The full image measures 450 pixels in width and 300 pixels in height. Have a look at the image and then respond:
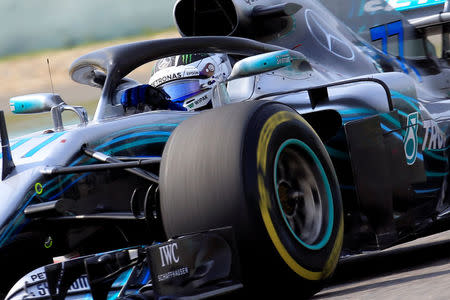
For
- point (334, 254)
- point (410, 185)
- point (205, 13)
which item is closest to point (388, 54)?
point (205, 13)

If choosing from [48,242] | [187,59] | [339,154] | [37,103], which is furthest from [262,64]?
[37,103]

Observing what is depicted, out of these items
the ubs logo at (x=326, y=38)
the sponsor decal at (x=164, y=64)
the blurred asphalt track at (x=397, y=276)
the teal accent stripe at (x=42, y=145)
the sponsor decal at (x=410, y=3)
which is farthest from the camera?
the sponsor decal at (x=410, y=3)

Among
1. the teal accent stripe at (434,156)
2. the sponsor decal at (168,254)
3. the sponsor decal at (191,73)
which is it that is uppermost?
the sponsor decal at (191,73)

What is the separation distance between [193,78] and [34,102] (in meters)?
1.10

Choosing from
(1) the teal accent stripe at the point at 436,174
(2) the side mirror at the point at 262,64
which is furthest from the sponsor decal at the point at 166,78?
(1) the teal accent stripe at the point at 436,174

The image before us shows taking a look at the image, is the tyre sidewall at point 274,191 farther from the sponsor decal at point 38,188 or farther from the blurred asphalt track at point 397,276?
the sponsor decal at point 38,188

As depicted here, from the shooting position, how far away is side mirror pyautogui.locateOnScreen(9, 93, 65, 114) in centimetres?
535

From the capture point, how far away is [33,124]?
Answer: 17.7 metres

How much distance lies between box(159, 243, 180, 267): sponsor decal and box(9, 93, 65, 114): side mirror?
2200 mm

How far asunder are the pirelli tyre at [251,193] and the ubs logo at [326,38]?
2.68 metres

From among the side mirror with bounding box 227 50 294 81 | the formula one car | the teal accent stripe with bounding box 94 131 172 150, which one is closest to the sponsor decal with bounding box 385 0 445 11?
the formula one car

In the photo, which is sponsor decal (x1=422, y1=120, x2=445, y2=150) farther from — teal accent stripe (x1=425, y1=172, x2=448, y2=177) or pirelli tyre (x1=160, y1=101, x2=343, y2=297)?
pirelli tyre (x1=160, y1=101, x2=343, y2=297)

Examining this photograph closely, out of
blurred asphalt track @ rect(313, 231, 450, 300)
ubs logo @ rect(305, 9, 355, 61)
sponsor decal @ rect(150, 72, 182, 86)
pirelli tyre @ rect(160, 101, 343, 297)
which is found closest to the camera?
pirelli tyre @ rect(160, 101, 343, 297)

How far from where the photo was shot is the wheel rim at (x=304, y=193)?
400 cm
